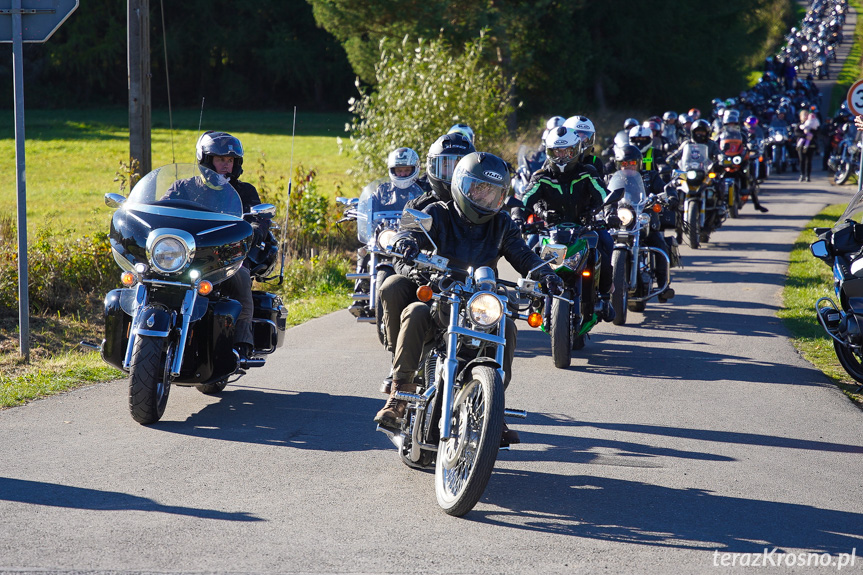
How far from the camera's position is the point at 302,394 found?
7.30m

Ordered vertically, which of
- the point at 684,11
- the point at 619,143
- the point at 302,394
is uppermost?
the point at 684,11

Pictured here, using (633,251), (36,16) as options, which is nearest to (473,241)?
(36,16)

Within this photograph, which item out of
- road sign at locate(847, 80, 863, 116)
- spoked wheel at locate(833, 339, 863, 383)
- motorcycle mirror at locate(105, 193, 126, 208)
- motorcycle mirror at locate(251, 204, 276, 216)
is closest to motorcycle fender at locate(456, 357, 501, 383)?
motorcycle mirror at locate(251, 204, 276, 216)

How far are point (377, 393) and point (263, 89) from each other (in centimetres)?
5162

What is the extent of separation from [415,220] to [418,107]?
12.2 m

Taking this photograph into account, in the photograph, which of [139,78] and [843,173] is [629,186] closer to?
[139,78]

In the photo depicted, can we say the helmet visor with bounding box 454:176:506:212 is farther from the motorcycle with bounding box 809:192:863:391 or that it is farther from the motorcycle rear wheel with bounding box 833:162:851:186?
the motorcycle rear wheel with bounding box 833:162:851:186

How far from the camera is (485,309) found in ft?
15.6

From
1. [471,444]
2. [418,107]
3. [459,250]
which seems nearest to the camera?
[471,444]

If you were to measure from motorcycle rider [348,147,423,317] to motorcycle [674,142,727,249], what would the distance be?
8.15 metres

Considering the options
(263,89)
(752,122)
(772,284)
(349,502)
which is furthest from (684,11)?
(349,502)

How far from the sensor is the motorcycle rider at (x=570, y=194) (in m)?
9.17

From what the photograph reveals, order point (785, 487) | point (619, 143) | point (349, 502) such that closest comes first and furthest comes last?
point (349, 502) → point (785, 487) → point (619, 143)

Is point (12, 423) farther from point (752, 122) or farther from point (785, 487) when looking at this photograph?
point (752, 122)
